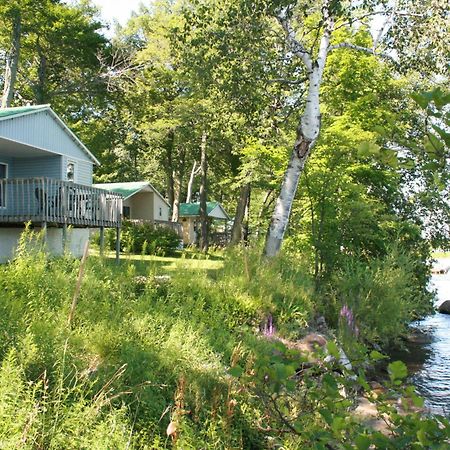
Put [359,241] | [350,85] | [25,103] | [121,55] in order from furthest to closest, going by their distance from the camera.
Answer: [25,103]
[121,55]
[350,85]
[359,241]

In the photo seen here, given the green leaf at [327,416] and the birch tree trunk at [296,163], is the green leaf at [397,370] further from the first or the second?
the birch tree trunk at [296,163]

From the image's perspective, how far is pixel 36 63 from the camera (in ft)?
75.9

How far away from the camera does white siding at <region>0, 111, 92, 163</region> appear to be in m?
13.9

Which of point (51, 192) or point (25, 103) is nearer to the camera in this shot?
point (51, 192)

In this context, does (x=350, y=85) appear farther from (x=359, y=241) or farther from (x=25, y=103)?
(x=25, y=103)

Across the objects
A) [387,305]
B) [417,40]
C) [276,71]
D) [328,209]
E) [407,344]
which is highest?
[417,40]

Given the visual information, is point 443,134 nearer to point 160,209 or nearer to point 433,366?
point 433,366

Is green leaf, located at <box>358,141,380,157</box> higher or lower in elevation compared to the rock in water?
higher

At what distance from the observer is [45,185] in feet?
43.5

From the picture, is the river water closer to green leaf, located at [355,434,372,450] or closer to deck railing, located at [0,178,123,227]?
green leaf, located at [355,434,372,450]

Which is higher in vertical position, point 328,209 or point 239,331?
point 328,209

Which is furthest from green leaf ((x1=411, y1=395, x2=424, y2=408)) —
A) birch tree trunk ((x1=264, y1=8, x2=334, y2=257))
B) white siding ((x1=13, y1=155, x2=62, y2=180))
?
white siding ((x1=13, y1=155, x2=62, y2=180))

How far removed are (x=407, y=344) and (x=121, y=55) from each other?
1758 cm

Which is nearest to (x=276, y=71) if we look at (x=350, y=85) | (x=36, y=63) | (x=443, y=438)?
(x=350, y=85)
